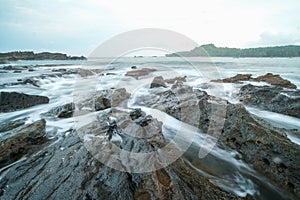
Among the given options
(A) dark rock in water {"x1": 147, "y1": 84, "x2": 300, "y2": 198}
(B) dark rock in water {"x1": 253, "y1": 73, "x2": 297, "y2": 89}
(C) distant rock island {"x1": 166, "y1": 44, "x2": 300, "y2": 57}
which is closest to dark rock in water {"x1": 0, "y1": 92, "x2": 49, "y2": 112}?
(A) dark rock in water {"x1": 147, "y1": 84, "x2": 300, "y2": 198}

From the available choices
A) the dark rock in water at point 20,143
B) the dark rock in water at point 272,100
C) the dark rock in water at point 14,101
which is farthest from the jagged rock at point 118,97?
the dark rock in water at point 272,100

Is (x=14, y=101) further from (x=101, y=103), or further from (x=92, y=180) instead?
(x=92, y=180)

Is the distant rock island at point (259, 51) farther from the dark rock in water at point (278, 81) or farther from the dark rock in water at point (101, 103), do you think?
the dark rock in water at point (101, 103)

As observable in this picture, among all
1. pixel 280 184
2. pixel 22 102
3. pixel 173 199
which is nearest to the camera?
pixel 173 199

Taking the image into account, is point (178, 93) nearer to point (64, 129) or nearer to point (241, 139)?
point (241, 139)

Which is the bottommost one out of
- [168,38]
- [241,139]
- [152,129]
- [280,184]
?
[280,184]

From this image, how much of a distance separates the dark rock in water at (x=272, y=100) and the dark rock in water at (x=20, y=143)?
7508 mm

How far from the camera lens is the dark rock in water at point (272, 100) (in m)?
6.55

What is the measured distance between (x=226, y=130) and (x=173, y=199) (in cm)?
258

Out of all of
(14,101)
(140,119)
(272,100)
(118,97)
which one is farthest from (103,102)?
(272,100)

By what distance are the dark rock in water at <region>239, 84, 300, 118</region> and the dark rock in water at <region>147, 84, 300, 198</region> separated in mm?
3135

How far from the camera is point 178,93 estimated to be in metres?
7.62

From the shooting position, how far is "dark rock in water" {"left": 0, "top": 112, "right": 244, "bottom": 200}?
2248mm

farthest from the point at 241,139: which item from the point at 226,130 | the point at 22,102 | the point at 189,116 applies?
the point at 22,102
